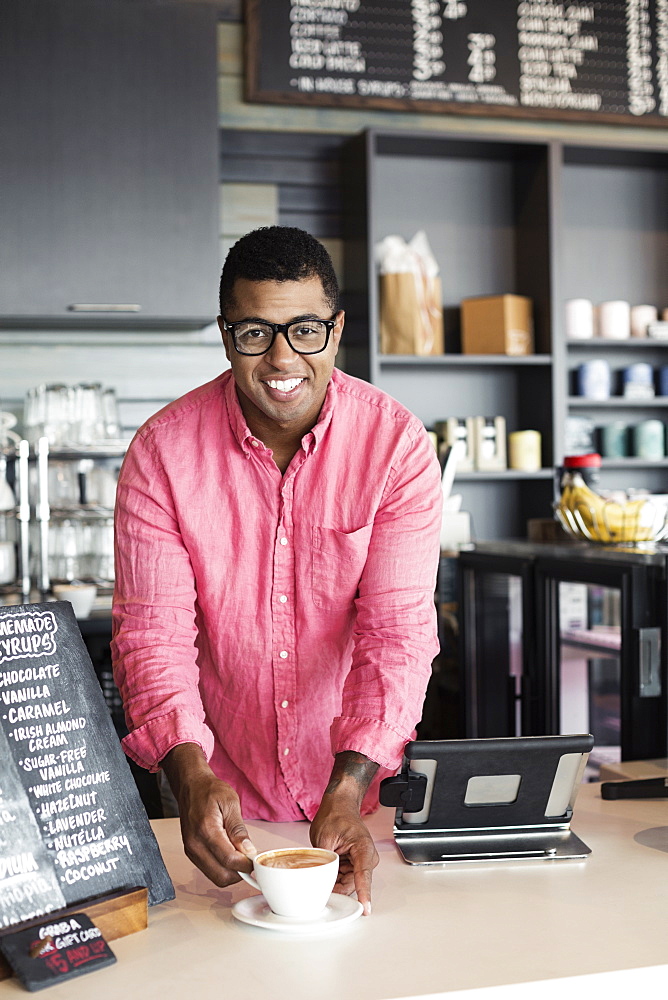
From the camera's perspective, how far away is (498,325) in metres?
3.23

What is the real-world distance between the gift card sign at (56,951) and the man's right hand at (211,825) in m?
0.15

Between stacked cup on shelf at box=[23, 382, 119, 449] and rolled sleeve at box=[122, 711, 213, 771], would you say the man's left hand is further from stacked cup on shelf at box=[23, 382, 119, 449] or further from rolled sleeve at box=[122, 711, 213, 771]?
stacked cup on shelf at box=[23, 382, 119, 449]

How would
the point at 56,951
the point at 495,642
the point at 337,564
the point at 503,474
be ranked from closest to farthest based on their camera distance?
1. the point at 56,951
2. the point at 337,564
3. the point at 495,642
4. the point at 503,474

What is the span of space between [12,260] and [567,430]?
173cm

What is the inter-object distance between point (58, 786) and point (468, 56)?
9.39 ft

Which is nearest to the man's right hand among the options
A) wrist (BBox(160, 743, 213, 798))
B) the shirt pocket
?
wrist (BBox(160, 743, 213, 798))

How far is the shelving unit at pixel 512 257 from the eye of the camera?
3.18 meters

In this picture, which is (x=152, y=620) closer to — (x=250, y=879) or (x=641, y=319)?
(x=250, y=879)

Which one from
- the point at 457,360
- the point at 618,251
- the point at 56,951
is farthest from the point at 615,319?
the point at 56,951

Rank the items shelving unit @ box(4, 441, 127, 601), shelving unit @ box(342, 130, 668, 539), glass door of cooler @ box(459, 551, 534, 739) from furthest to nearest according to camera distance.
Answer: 1. shelving unit @ box(342, 130, 668, 539)
2. shelving unit @ box(4, 441, 127, 601)
3. glass door of cooler @ box(459, 551, 534, 739)

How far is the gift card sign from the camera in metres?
0.89

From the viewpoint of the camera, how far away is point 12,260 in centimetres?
275

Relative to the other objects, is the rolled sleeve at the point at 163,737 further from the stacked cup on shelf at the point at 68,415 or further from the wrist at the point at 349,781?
the stacked cup on shelf at the point at 68,415

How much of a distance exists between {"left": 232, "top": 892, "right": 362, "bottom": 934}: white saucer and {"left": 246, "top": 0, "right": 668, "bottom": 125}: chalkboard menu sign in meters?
2.64
